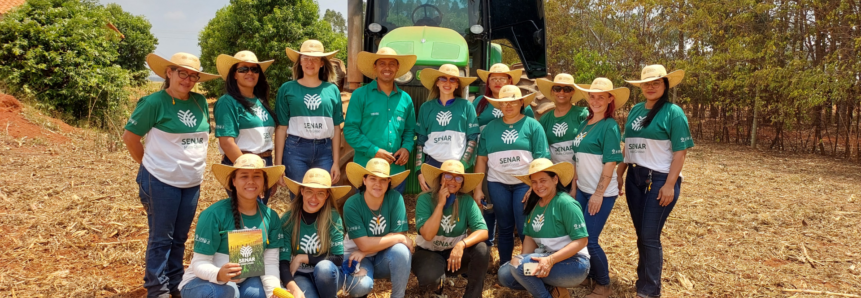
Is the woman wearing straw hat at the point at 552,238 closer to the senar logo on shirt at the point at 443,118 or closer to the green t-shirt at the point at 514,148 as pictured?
the green t-shirt at the point at 514,148

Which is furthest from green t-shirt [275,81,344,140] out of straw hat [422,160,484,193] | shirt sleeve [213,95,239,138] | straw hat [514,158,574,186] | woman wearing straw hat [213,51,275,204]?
straw hat [514,158,574,186]

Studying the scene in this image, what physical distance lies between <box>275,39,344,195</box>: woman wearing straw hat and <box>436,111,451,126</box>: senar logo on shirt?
820 millimetres

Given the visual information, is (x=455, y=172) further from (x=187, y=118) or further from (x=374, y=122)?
(x=187, y=118)

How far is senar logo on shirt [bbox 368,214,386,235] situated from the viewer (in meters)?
3.83

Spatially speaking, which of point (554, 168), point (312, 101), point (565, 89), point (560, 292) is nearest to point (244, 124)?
point (312, 101)

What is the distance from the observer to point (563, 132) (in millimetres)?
4324

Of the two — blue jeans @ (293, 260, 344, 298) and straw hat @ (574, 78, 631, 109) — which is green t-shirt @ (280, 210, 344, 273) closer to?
blue jeans @ (293, 260, 344, 298)

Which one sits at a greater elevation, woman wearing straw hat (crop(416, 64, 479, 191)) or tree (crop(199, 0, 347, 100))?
tree (crop(199, 0, 347, 100))

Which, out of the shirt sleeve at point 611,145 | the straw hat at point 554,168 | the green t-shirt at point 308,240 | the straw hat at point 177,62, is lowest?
the green t-shirt at point 308,240

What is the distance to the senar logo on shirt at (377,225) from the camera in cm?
383

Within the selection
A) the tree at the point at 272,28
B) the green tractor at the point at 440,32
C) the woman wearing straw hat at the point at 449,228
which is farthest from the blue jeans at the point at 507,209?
the tree at the point at 272,28

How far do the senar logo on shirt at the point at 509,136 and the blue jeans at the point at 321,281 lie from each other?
1.57 metres

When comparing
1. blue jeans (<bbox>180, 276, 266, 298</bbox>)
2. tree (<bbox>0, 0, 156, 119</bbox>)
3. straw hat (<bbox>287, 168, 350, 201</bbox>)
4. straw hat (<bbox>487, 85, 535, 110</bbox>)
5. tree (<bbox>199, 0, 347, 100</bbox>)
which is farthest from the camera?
tree (<bbox>199, 0, 347, 100</bbox>)

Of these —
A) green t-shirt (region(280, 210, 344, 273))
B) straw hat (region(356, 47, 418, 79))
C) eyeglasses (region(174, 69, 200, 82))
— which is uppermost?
straw hat (region(356, 47, 418, 79))
